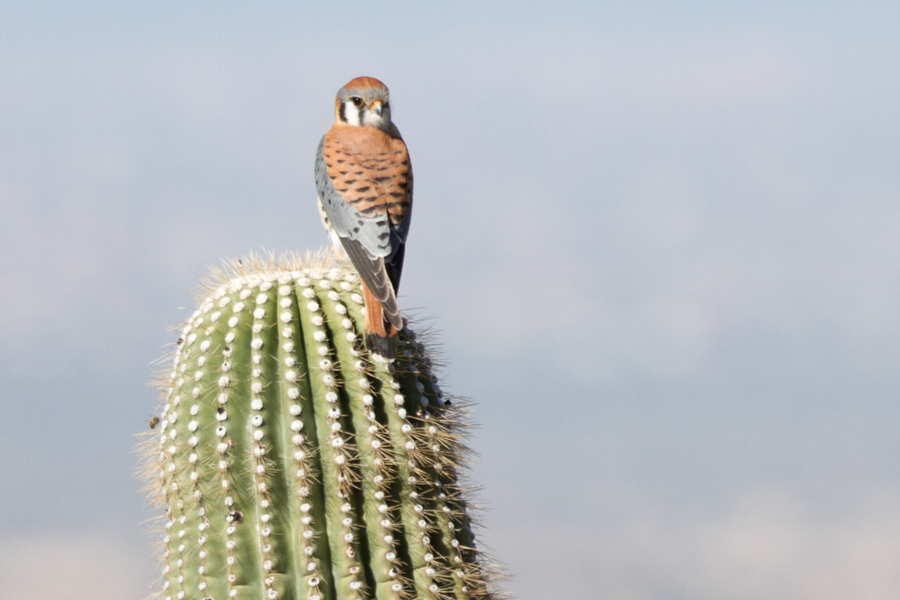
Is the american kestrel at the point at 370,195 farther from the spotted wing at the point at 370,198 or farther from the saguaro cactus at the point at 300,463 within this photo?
the saguaro cactus at the point at 300,463

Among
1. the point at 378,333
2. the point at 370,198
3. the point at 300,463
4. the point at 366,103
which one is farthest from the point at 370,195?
the point at 300,463

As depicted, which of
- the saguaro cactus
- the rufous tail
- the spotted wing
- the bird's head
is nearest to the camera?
the saguaro cactus

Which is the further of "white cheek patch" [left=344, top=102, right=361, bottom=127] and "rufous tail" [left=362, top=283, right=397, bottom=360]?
"white cheek patch" [left=344, top=102, right=361, bottom=127]

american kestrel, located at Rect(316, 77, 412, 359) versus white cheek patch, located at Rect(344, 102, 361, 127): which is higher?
white cheek patch, located at Rect(344, 102, 361, 127)

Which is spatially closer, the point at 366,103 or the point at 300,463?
the point at 300,463

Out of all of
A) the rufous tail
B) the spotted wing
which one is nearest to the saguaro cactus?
the rufous tail

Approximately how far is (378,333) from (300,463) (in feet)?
1.92

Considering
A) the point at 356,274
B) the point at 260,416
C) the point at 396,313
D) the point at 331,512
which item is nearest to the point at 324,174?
the point at 356,274

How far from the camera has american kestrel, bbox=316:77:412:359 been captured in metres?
3.49

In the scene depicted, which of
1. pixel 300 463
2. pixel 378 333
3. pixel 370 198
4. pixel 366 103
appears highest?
pixel 366 103

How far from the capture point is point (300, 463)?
10.9ft

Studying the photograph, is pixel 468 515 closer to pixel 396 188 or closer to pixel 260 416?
pixel 260 416

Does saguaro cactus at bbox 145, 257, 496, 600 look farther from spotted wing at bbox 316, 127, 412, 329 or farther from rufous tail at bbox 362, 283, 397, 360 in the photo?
spotted wing at bbox 316, 127, 412, 329

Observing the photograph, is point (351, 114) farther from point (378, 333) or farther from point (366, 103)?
point (378, 333)
